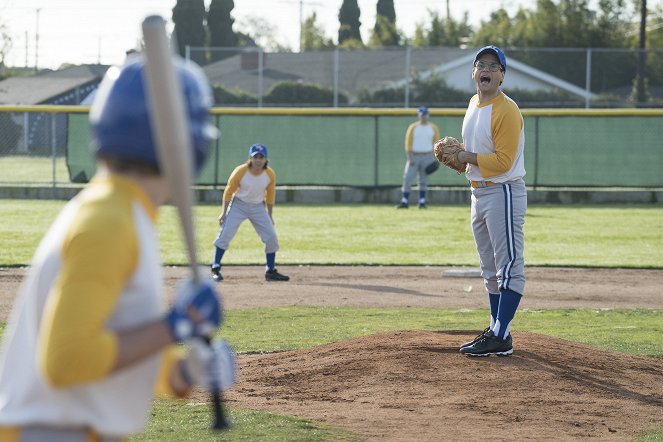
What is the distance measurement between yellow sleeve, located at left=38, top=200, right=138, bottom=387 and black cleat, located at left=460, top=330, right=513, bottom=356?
233 inches

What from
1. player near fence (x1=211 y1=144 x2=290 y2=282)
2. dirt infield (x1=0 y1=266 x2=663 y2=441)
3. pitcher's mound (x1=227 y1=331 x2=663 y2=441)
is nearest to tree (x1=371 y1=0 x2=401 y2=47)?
player near fence (x1=211 y1=144 x2=290 y2=282)

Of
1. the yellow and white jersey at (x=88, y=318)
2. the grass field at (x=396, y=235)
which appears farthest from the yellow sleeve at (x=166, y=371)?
the grass field at (x=396, y=235)

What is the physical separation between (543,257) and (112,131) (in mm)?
14936

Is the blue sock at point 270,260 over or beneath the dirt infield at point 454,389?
over

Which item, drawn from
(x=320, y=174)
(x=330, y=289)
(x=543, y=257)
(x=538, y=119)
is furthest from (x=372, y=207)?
(x=330, y=289)

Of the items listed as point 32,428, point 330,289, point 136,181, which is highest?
point 136,181

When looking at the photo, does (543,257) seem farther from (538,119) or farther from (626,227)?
(538,119)

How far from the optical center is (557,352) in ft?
28.1

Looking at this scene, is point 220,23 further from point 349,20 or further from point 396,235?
point 396,235

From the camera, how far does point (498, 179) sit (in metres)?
8.34

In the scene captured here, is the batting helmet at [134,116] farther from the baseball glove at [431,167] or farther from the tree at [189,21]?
the tree at [189,21]

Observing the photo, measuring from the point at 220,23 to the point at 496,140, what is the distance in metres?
63.4

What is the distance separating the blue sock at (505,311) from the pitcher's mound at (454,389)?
211mm

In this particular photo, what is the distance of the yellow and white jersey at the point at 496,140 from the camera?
8.24 m
